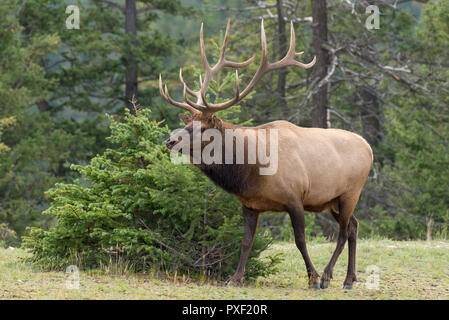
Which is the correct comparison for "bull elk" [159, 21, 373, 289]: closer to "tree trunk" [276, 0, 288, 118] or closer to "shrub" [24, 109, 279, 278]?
"shrub" [24, 109, 279, 278]

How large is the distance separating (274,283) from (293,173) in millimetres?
1574

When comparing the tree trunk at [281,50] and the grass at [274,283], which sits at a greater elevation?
the tree trunk at [281,50]

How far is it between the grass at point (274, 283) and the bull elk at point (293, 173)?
47 centimetres

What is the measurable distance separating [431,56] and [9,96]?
1371 centimetres

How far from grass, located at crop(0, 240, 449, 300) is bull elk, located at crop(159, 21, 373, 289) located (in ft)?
1.54

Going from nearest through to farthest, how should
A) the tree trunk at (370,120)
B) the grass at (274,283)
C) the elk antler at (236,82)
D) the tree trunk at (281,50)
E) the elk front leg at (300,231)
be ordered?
the grass at (274,283) → the elk antler at (236,82) → the elk front leg at (300,231) → the tree trunk at (281,50) → the tree trunk at (370,120)

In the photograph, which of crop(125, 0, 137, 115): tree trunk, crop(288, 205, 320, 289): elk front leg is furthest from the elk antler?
crop(125, 0, 137, 115): tree trunk

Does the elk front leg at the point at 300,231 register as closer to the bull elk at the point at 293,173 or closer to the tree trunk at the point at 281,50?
the bull elk at the point at 293,173

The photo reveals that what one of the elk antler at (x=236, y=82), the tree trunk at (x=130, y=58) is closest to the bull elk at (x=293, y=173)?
the elk antler at (x=236, y=82)

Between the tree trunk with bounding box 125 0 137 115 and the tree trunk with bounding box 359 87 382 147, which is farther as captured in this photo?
the tree trunk with bounding box 359 87 382 147

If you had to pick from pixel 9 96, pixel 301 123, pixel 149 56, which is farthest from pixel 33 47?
pixel 301 123

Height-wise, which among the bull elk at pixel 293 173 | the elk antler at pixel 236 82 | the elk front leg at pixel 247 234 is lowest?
the elk front leg at pixel 247 234

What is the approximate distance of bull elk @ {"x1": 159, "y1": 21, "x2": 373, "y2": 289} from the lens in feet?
Result: 25.7

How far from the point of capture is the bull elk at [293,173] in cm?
784
